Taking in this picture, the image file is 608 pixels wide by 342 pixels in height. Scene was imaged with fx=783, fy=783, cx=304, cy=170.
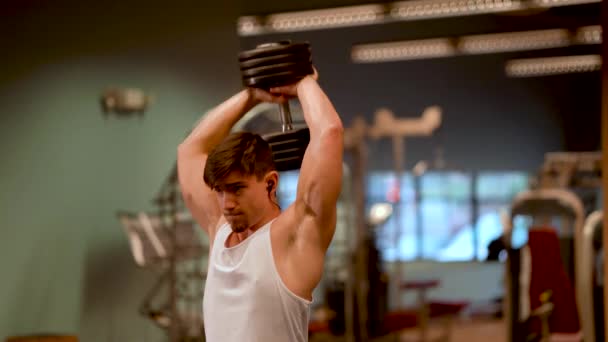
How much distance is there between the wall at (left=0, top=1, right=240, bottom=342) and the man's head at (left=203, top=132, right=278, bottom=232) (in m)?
3.24

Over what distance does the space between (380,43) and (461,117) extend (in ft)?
8.86

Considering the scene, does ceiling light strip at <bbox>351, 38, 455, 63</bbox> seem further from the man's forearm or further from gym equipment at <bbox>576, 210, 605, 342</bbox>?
the man's forearm

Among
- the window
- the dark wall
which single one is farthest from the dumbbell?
the window

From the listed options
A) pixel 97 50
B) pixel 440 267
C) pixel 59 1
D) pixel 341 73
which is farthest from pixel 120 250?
pixel 440 267

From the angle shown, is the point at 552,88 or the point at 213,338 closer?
the point at 213,338

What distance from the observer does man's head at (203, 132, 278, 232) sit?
5.73 feet

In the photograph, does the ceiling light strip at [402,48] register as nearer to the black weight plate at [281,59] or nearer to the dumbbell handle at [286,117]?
the dumbbell handle at [286,117]

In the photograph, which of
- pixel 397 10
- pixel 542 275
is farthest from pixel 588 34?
pixel 542 275

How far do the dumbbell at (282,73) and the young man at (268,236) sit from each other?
0.09m

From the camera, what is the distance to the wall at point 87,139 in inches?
185

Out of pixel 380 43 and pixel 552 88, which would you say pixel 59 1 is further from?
pixel 552 88

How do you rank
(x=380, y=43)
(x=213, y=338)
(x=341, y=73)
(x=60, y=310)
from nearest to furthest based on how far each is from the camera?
(x=213, y=338)
(x=60, y=310)
(x=380, y=43)
(x=341, y=73)

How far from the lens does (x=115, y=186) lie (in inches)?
200

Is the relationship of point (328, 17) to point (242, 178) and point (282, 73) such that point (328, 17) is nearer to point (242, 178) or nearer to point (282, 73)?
point (282, 73)
